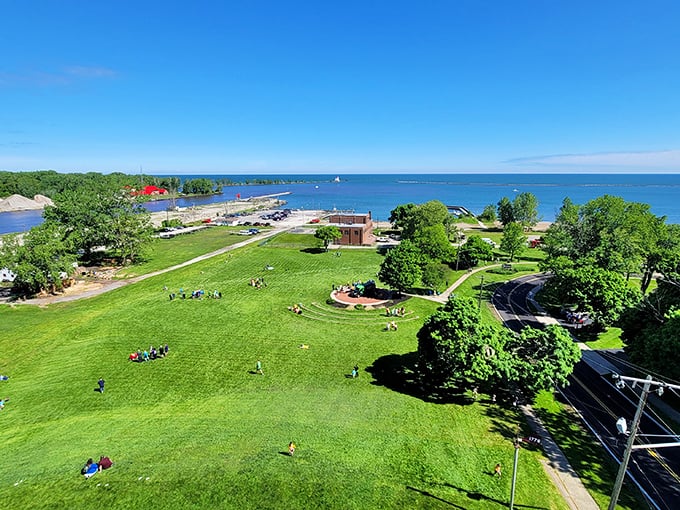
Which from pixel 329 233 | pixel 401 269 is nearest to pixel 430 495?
pixel 401 269

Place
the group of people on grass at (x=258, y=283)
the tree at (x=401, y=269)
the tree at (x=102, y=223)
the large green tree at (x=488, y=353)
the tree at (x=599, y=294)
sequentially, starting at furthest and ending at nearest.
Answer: the tree at (x=102, y=223), the group of people on grass at (x=258, y=283), the tree at (x=401, y=269), the tree at (x=599, y=294), the large green tree at (x=488, y=353)

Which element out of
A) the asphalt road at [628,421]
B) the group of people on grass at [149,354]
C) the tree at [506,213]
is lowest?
the asphalt road at [628,421]

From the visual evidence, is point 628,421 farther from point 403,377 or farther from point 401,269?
point 401,269

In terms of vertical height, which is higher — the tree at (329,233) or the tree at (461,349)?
the tree at (329,233)

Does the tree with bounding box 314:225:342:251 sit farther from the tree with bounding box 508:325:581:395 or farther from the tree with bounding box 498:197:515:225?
the tree with bounding box 498:197:515:225

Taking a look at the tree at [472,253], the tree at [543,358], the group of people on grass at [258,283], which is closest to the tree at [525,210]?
the tree at [472,253]

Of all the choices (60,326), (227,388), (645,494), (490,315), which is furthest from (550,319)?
(60,326)

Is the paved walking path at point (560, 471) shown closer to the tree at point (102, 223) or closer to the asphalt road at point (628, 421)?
the asphalt road at point (628, 421)

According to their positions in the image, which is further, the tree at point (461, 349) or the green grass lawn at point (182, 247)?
the green grass lawn at point (182, 247)
